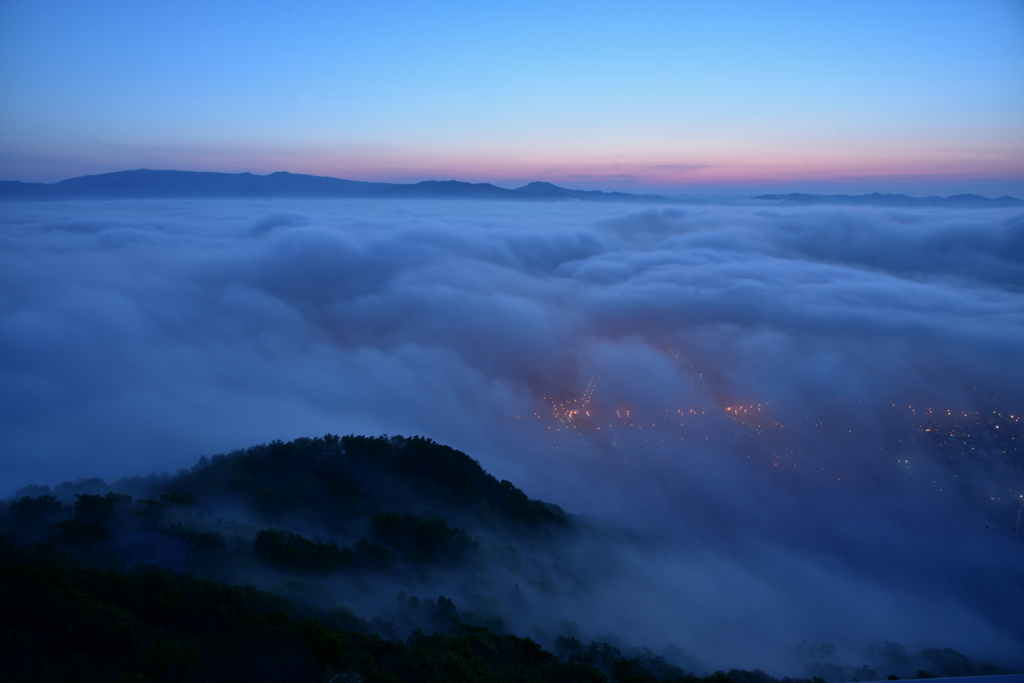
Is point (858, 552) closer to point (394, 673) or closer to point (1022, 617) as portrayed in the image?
point (1022, 617)

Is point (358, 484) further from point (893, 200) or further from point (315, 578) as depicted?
point (893, 200)

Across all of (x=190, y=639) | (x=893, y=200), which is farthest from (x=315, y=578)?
(x=893, y=200)

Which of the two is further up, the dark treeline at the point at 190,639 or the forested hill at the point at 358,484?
the dark treeline at the point at 190,639

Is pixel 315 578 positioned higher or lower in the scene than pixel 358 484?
higher

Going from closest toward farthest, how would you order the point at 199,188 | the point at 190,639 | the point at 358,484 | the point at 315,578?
the point at 190,639, the point at 315,578, the point at 358,484, the point at 199,188

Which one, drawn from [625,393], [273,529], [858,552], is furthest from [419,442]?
[858,552]

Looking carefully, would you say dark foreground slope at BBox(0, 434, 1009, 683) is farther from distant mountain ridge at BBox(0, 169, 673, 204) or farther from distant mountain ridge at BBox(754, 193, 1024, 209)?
distant mountain ridge at BBox(754, 193, 1024, 209)

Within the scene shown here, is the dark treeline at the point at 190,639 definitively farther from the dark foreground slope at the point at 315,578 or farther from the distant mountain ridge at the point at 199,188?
→ the distant mountain ridge at the point at 199,188

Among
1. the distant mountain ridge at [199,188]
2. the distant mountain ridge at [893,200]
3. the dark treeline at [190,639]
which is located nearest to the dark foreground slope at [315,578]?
the dark treeline at [190,639]
